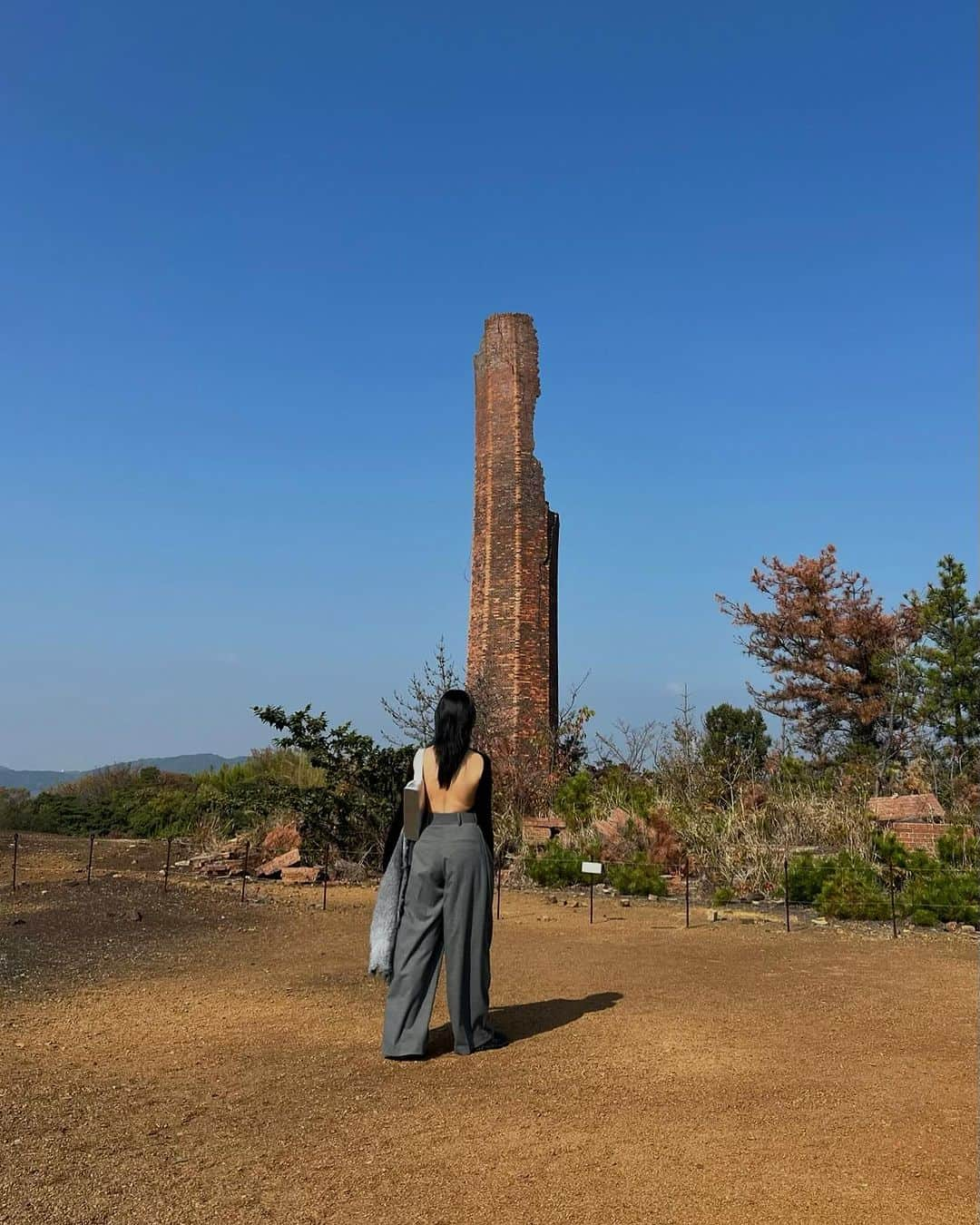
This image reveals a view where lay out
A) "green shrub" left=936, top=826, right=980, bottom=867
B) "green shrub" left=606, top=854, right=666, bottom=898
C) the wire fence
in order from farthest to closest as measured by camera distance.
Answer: "green shrub" left=606, top=854, right=666, bottom=898, "green shrub" left=936, top=826, right=980, bottom=867, the wire fence

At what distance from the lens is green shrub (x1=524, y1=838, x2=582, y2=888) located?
12914 millimetres

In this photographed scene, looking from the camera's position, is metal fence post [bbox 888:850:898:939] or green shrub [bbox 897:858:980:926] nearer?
metal fence post [bbox 888:850:898:939]

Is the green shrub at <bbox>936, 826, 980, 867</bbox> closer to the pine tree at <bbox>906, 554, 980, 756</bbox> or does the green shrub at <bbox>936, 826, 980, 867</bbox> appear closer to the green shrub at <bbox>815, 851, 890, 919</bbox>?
the green shrub at <bbox>815, 851, 890, 919</bbox>

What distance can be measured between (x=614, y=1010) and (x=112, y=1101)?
9.76 ft

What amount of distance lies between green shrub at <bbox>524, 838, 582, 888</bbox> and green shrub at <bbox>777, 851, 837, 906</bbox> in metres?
2.75

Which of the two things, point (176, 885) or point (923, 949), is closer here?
point (923, 949)

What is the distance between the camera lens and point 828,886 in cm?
1039

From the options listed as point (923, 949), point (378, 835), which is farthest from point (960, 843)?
point (378, 835)

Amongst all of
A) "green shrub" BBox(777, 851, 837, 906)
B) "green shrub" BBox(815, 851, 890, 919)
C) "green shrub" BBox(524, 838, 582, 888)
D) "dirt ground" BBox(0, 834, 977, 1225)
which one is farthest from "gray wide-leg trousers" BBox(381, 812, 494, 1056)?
"green shrub" BBox(524, 838, 582, 888)

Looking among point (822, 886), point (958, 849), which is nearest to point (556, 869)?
point (822, 886)

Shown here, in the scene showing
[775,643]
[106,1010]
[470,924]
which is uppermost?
[775,643]

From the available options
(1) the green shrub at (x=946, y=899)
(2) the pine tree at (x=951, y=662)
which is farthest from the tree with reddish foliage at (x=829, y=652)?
(1) the green shrub at (x=946, y=899)

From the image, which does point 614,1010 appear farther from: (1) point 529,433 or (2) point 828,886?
(1) point 529,433

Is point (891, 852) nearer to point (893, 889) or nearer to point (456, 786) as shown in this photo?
point (893, 889)
